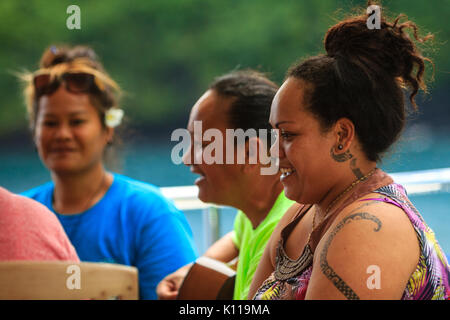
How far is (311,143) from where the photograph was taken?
3.20ft

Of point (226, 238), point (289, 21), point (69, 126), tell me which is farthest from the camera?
point (289, 21)

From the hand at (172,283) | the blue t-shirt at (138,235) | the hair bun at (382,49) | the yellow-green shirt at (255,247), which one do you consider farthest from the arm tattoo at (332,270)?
the blue t-shirt at (138,235)

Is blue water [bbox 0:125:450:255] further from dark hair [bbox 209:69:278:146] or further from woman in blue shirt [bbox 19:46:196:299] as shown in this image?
dark hair [bbox 209:69:278:146]

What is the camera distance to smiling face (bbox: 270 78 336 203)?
98 cm

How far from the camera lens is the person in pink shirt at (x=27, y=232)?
1264 mm

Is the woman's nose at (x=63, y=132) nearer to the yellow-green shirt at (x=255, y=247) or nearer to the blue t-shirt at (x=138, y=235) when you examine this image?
the blue t-shirt at (x=138, y=235)

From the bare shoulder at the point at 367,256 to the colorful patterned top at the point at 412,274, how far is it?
0.02 meters

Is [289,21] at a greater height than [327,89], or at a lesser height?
greater

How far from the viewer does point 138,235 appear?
1.98 metres

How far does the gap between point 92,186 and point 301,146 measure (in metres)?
1.34

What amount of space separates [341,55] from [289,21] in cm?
954

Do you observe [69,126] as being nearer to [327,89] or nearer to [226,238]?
[226,238]

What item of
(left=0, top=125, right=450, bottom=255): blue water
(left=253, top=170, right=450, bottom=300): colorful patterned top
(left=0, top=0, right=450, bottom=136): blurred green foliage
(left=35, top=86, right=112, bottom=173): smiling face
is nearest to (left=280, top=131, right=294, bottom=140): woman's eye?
(left=253, top=170, right=450, bottom=300): colorful patterned top
